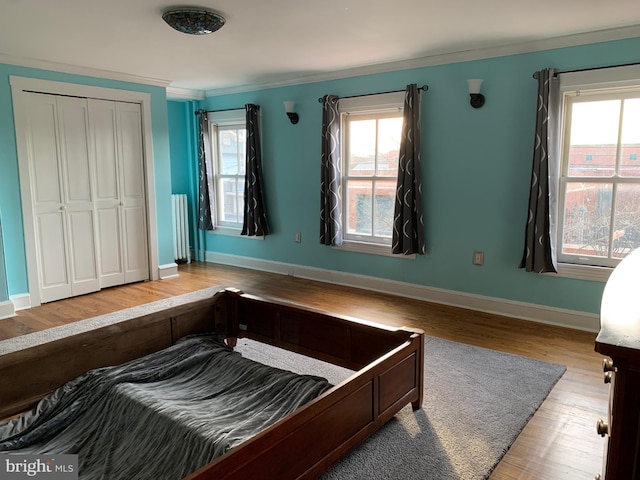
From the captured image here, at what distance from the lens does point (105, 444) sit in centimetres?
197

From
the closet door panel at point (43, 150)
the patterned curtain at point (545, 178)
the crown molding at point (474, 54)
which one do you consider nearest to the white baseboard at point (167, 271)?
the closet door panel at point (43, 150)

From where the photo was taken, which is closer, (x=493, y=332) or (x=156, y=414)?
(x=156, y=414)

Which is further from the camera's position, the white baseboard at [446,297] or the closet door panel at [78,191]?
the closet door panel at [78,191]

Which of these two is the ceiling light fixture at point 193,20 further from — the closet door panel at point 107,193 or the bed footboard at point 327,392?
the closet door panel at point 107,193

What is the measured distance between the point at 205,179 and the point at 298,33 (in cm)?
313

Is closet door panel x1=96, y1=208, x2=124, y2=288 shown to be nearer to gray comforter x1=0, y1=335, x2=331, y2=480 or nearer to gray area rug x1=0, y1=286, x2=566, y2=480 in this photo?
gray area rug x1=0, y1=286, x2=566, y2=480

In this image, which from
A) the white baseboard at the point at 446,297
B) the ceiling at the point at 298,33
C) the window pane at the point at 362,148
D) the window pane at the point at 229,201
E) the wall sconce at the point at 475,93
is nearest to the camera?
Result: the ceiling at the point at 298,33

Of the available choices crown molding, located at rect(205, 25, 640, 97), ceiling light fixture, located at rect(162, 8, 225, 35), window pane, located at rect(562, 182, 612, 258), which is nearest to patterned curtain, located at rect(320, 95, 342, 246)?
crown molding, located at rect(205, 25, 640, 97)

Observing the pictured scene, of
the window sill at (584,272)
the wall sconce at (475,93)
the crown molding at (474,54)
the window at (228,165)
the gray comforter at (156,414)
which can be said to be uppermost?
the crown molding at (474,54)

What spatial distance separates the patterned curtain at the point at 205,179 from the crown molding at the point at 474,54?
98 cm

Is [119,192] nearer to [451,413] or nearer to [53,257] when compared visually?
[53,257]

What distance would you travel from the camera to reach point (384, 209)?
4848 millimetres

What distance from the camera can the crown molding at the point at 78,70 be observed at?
416 cm

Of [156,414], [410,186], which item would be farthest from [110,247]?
[156,414]
